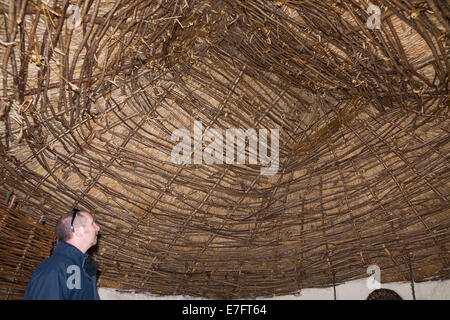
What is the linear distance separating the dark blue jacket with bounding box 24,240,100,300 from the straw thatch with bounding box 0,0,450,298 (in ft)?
1.99

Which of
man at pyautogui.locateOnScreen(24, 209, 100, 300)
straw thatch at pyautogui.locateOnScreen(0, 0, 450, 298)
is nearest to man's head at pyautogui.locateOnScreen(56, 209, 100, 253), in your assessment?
man at pyautogui.locateOnScreen(24, 209, 100, 300)

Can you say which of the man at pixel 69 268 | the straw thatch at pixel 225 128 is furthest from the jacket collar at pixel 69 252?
the straw thatch at pixel 225 128

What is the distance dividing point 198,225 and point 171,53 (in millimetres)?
1250

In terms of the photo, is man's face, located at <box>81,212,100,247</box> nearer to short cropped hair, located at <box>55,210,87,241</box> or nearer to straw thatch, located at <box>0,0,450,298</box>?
short cropped hair, located at <box>55,210,87,241</box>

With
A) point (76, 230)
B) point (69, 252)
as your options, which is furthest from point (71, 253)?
point (76, 230)

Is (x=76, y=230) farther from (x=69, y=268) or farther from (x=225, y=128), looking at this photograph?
(x=225, y=128)

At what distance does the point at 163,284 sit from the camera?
3.14m

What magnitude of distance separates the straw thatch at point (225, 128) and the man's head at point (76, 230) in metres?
0.50

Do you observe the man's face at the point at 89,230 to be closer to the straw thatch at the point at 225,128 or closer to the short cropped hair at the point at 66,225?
the short cropped hair at the point at 66,225

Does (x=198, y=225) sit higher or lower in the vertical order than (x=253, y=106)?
lower

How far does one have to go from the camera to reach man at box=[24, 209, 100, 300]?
1.61 metres
